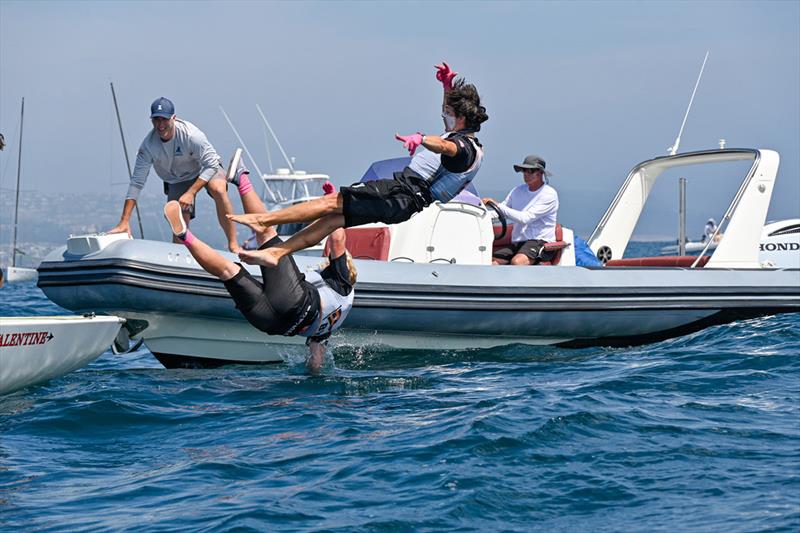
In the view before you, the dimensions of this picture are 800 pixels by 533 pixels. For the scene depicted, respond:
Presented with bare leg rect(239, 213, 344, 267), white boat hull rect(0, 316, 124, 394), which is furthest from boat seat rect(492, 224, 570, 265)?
white boat hull rect(0, 316, 124, 394)

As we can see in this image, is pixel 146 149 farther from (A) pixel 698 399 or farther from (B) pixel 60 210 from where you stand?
(B) pixel 60 210

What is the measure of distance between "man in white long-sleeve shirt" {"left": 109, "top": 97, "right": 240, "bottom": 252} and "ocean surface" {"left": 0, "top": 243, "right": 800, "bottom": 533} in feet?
4.13

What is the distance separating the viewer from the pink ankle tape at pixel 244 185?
7.63 m

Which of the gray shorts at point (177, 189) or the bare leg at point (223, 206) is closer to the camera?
the bare leg at point (223, 206)

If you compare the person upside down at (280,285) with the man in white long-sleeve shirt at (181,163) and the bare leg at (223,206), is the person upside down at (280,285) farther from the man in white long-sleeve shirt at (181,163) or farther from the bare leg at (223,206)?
the man in white long-sleeve shirt at (181,163)

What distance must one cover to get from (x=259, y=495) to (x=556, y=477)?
4.17 feet

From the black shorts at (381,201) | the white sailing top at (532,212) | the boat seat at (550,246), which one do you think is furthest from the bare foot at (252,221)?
the boat seat at (550,246)

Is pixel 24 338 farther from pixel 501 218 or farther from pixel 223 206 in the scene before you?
pixel 501 218

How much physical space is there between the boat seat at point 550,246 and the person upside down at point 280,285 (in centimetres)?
237

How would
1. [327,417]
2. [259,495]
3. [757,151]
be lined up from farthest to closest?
[757,151], [327,417], [259,495]

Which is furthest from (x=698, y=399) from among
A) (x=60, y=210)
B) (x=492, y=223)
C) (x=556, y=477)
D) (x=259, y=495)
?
(x=60, y=210)

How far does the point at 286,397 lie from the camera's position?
23.0ft

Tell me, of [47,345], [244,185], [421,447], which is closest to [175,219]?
[244,185]

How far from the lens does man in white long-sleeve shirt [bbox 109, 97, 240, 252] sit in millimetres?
8234
